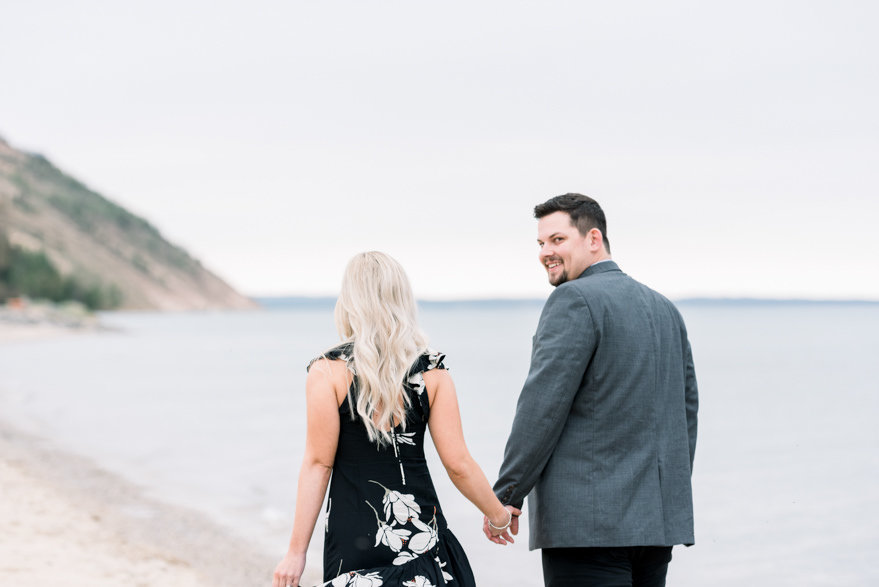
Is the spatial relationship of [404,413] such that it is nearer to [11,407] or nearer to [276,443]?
[276,443]

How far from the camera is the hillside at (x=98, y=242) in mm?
97812

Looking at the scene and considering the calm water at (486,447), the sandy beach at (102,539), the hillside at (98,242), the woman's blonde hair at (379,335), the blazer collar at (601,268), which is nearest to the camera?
the woman's blonde hair at (379,335)

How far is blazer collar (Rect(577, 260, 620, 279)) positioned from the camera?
2.52m

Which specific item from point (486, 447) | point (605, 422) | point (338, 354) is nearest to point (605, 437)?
point (605, 422)

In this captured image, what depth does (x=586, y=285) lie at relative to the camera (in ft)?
7.84

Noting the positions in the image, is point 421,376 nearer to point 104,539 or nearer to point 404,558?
point 404,558

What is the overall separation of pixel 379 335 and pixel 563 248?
659 mm

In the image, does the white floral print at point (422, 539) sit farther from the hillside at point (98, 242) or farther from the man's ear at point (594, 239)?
the hillside at point (98, 242)

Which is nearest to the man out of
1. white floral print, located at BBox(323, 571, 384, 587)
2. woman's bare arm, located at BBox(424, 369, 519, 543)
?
Answer: woman's bare arm, located at BBox(424, 369, 519, 543)

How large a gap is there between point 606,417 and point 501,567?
5.57 metres

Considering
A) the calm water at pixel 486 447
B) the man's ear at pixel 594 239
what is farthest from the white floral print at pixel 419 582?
the calm water at pixel 486 447

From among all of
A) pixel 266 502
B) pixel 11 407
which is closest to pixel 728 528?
pixel 266 502

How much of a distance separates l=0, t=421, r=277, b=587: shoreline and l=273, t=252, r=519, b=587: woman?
3.37 metres

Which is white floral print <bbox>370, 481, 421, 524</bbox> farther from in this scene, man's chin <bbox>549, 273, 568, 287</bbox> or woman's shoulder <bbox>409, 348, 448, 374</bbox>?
man's chin <bbox>549, 273, 568, 287</bbox>
